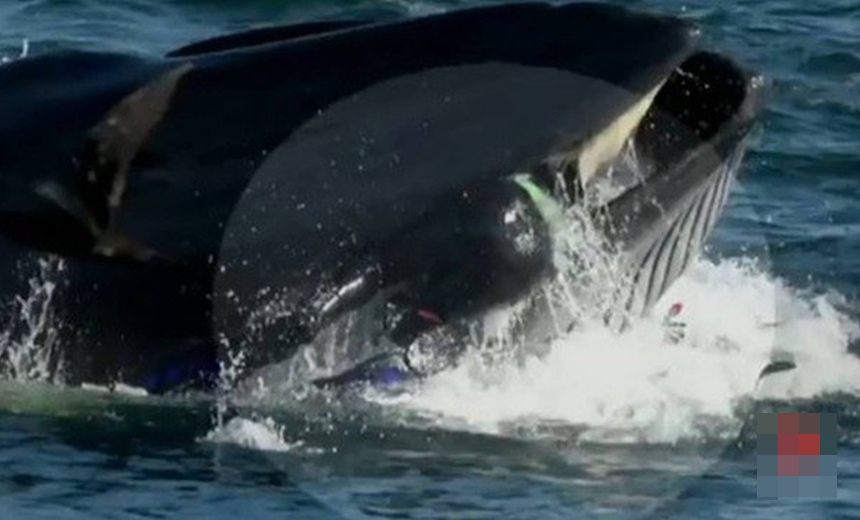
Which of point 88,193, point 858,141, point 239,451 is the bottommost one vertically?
point 239,451

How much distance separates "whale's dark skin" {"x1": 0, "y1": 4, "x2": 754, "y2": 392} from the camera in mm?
9875

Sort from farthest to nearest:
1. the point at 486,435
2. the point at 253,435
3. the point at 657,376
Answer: the point at 657,376 < the point at 486,435 < the point at 253,435

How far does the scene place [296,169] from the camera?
10102 millimetres

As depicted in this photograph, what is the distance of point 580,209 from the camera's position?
33.8ft

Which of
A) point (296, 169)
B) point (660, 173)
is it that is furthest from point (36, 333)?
point (660, 173)

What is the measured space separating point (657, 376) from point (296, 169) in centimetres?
222

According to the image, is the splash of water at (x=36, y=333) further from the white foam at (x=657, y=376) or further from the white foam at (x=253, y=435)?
the white foam at (x=657, y=376)

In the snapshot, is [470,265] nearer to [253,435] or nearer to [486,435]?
[253,435]

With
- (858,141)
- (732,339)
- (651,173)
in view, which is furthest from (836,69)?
(651,173)

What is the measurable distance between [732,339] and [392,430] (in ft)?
8.85

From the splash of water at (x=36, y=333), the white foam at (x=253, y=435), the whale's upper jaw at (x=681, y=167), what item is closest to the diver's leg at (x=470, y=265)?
the whale's upper jaw at (x=681, y=167)

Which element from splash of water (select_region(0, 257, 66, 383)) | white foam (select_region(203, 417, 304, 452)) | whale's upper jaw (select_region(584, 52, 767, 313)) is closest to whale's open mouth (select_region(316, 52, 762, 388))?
whale's upper jaw (select_region(584, 52, 767, 313))

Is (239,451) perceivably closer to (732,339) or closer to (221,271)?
(221,271)

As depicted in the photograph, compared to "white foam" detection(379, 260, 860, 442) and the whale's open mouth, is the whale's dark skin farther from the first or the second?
"white foam" detection(379, 260, 860, 442)
